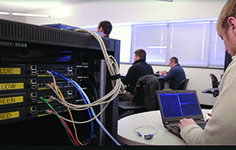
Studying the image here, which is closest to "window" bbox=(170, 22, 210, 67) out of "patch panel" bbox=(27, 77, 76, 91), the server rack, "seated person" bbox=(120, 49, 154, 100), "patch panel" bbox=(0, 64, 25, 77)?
"seated person" bbox=(120, 49, 154, 100)

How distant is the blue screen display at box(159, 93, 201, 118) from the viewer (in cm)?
112

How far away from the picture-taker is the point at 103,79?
0.67 metres

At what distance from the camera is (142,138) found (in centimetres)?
93

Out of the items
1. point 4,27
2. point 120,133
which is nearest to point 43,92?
point 4,27

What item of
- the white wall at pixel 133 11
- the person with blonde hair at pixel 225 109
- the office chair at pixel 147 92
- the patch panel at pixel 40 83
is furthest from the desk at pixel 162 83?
the patch panel at pixel 40 83

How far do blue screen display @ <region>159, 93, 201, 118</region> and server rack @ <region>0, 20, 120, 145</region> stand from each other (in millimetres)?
524

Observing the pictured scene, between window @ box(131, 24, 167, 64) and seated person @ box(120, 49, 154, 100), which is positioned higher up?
window @ box(131, 24, 167, 64)

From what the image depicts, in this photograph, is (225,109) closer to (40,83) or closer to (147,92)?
(40,83)

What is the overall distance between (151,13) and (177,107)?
181 inches

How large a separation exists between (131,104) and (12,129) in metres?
1.99

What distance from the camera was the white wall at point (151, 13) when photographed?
473cm

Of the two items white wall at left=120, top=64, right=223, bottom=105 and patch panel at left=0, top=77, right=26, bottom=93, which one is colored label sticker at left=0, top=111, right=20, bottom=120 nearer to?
patch panel at left=0, top=77, right=26, bottom=93

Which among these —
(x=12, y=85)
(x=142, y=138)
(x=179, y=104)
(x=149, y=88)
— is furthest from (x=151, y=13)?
(x=12, y=85)

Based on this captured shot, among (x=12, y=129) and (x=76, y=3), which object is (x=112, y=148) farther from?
(x=76, y=3)
